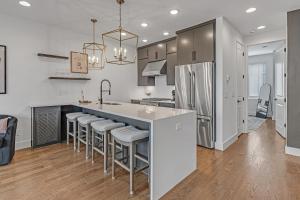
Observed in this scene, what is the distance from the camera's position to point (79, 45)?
4617 mm

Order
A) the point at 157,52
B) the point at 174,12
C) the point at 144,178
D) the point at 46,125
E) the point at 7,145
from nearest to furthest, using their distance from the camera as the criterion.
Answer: the point at 144,178 < the point at 7,145 < the point at 174,12 < the point at 46,125 < the point at 157,52

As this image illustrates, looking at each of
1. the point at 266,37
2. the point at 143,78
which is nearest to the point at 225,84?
the point at 266,37

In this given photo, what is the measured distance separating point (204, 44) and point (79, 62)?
3.12m

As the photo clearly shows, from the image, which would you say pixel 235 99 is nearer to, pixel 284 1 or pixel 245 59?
pixel 245 59

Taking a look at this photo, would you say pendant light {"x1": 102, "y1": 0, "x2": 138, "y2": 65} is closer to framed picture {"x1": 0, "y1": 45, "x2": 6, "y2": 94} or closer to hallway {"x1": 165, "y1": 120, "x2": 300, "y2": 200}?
framed picture {"x1": 0, "y1": 45, "x2": 6, "y2": 94}

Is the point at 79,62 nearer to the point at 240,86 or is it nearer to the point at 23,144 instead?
the point at 23,144

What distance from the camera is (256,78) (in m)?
8.11

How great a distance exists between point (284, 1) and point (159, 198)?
3.62 meters

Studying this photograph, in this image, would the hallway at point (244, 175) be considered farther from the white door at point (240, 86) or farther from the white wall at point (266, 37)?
the white wall at point (266, 37)

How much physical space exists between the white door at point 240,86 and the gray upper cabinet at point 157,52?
78.0 inches

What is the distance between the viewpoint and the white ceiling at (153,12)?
3000 millimetres

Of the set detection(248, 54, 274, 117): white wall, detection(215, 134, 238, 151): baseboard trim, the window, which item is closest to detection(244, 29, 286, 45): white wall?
detection(215, 134, 238, 151): baseboard trim

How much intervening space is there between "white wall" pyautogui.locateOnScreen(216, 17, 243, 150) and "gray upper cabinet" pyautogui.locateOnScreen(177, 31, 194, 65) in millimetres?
652

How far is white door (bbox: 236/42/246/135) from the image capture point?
4.56 meters
